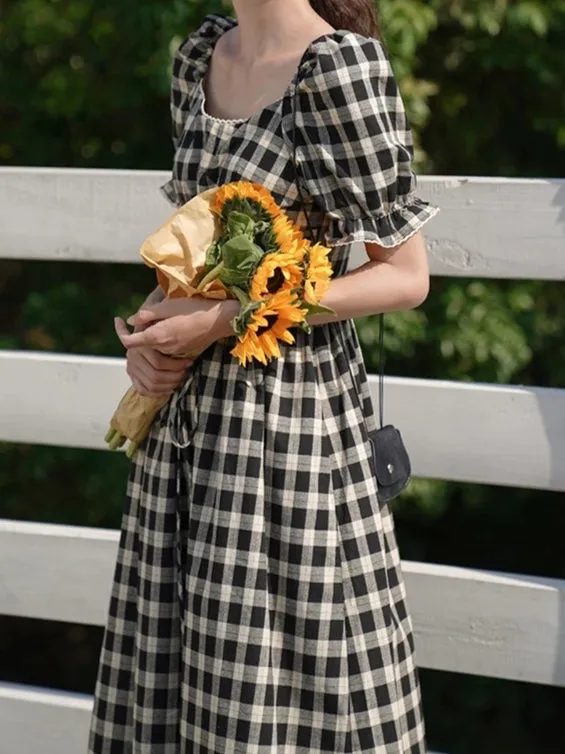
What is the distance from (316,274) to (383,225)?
11cm

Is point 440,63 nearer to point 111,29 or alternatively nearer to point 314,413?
point 111,29

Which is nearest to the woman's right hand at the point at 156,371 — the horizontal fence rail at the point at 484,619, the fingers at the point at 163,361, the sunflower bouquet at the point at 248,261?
the fingers at the point at 163,361

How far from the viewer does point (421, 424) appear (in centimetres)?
210

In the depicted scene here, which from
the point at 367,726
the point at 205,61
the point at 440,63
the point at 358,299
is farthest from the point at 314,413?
the point at 440,63

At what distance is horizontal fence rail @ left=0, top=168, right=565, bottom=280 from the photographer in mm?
1989

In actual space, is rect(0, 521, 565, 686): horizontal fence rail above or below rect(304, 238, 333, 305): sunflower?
below

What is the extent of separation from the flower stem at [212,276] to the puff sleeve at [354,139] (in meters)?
0.15

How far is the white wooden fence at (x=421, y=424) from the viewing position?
6.62 ft

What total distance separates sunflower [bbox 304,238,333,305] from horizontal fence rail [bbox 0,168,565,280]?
0.54m

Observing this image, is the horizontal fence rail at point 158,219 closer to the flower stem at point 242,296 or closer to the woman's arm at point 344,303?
the woman's arm at point 344,303

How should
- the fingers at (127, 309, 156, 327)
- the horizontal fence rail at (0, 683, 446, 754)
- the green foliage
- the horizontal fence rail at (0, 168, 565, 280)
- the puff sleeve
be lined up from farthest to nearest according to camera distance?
the green foliage
the horizontal fence rail at (0, 683, 446, 754)
the horizontal fence rail at (0, 168, 565, 280)
the fingers at (127, 309, 156, 327)
the puff sleeve

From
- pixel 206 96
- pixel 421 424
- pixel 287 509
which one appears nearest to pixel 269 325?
pixel 287 509

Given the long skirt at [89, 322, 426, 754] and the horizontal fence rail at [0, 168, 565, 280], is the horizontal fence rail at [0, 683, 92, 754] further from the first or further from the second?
the horizontal fence rail at [0, 168, 565, 280]

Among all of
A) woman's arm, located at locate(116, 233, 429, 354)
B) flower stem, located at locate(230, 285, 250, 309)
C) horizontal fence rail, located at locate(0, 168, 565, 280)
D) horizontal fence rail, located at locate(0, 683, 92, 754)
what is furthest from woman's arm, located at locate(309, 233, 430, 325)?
horizontal fence rail, located at locate(0, 683, 92, 754)
